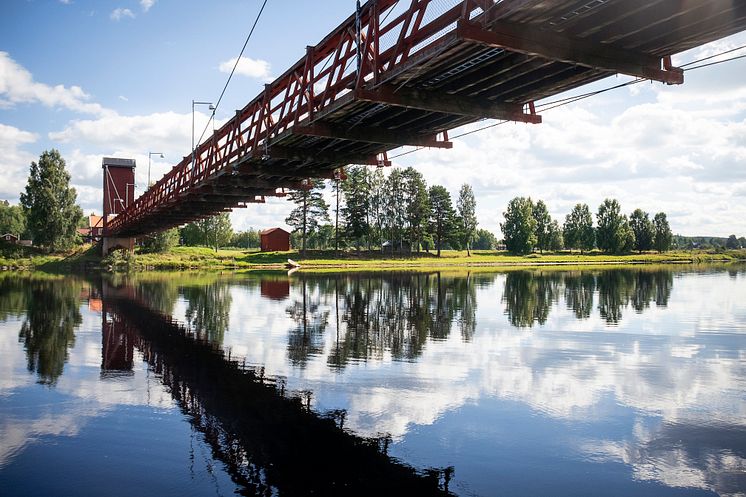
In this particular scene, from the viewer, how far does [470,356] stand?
61.4ft

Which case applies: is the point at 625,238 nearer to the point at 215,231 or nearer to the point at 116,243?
the point at 215,231

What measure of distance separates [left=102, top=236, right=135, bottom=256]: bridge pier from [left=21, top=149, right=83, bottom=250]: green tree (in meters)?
11.6

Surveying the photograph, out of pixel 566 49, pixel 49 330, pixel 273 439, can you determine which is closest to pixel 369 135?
pixel 566 49

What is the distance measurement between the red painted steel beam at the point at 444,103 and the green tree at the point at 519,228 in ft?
398

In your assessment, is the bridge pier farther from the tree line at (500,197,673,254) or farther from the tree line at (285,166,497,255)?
the tree line at (500,197,673,254)

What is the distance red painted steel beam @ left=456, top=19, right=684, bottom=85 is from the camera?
11.7 metres

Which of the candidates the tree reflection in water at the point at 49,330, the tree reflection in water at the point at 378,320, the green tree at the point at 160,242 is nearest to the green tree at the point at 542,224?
the green tree at the point at 160,242

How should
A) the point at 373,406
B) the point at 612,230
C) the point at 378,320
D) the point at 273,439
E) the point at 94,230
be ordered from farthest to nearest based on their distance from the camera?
the point at 612,230 < the point at 94,230 < the point at 378,320 < the point at 373,406 < the point at 273,439

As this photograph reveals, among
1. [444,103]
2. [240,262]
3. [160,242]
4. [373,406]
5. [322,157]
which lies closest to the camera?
[373,406]

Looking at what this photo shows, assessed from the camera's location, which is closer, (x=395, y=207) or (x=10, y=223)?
(x=395, y=207)

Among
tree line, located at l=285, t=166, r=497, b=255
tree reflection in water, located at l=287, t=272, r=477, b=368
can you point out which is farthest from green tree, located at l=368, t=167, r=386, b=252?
tree reflection in water, located at l=287, t=272, r=477, b=368

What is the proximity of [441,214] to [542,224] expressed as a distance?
46462 mm

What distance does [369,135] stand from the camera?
20.5 meters

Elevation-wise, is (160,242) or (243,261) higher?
(160,242)
